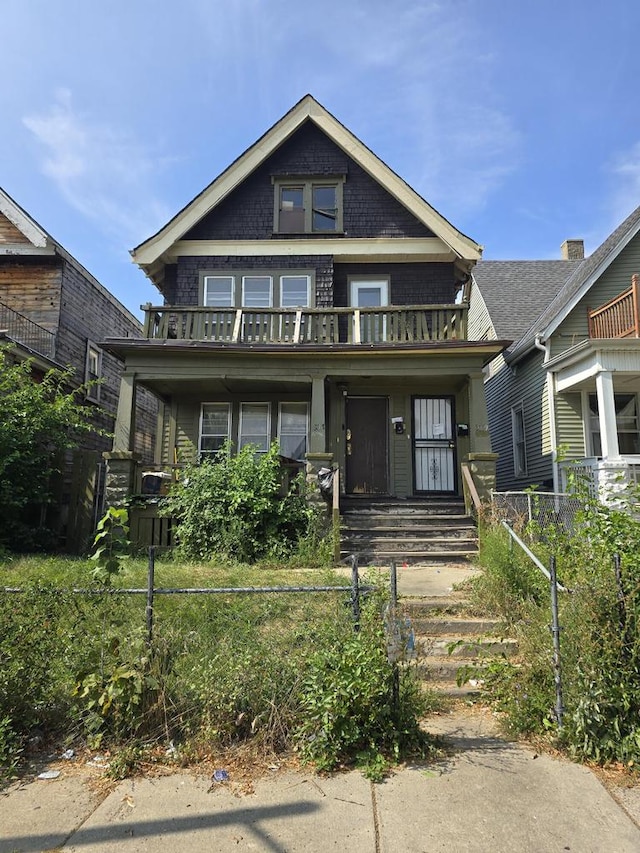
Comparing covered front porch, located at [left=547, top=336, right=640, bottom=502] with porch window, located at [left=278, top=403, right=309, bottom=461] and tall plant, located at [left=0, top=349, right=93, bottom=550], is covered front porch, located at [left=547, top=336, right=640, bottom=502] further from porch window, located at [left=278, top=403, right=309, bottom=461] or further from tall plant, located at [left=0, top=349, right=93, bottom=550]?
tall plant, located at [left=0, top=349, right=93, bottom=550]

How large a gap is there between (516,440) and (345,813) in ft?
44.1

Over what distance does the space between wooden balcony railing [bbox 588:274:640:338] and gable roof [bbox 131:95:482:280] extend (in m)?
3.07

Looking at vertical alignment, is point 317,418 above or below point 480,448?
above

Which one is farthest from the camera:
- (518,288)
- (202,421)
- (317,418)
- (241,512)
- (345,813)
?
(518,288)

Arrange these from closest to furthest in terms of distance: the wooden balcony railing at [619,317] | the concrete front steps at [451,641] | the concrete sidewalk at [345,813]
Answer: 1. the concrete sidewalk at [345,813]
2. the concrete front steps at [451,641]
3. the wooden balcony railing at [619,317]

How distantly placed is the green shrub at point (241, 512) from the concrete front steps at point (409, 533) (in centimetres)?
93

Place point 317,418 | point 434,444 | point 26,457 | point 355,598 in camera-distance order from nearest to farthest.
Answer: point 355,598
point 26,457
point 317,418
point 434,444

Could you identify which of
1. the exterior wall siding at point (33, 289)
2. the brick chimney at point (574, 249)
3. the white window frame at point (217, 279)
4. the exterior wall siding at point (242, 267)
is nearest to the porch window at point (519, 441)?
the exterior wall siding at point (242, 267)

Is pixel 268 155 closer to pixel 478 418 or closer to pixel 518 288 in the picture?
pixel 478 418

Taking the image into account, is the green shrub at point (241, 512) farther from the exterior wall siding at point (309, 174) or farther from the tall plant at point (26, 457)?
the exterior wall siding at point (309, 174)

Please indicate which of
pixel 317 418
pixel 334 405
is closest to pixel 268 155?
pixel 334 405

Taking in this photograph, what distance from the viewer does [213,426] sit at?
522 inches

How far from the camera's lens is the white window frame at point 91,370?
17.0 meters

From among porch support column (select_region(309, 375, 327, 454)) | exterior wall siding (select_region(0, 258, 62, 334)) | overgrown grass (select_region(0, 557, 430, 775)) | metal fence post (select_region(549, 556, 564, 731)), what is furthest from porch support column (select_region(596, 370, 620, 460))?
exterior wall siding (select_region(0, 258, 62, 334))
